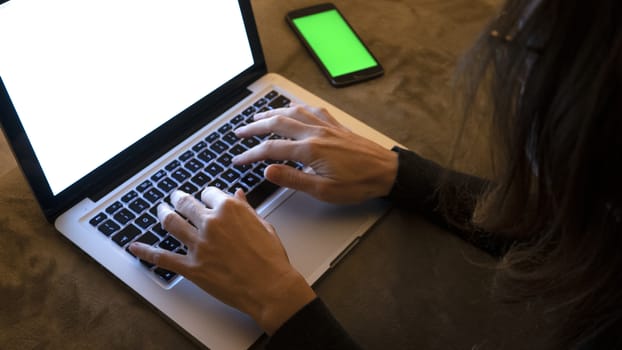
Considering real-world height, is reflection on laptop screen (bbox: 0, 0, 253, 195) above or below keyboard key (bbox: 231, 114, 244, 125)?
above

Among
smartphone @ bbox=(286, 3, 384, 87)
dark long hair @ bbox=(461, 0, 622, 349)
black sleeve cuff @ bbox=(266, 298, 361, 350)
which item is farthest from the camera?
smartphone @ bbox=(286, 3, 384, 87)

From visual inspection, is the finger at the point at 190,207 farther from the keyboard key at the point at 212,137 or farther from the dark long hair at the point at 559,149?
the dark long hair at the point at 559,149

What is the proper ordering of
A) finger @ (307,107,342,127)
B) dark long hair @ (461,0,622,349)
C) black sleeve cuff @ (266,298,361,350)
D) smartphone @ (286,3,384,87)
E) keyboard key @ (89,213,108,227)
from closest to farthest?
dark long hair @ (461,0,622,349), black sleeve cuff @ (266,298,361,350), keyboard key @ (89,213,108,227), finger @ (307,107,342,127), smartphone @ (286,3,384,87)

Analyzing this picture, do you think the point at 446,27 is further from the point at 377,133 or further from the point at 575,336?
the point at 575,336

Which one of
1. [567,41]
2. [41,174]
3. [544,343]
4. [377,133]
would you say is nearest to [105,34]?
[41,174]

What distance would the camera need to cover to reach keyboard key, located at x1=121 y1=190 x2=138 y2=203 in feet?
2.33

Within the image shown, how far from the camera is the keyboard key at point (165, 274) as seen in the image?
0.65 meters

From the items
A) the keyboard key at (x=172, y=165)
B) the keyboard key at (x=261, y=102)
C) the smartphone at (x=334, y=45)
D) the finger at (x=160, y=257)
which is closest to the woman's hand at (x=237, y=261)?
the finger at (x=160, y=257)

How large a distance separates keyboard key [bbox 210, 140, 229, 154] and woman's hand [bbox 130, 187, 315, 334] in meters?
0.13

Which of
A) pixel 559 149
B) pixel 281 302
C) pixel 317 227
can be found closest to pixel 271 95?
pixel 317 227

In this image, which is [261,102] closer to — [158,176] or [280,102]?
[280,102]

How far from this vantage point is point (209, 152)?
0.77 metres

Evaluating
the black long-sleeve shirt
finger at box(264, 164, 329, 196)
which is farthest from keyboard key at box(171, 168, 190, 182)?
the black long-sleeve shirt

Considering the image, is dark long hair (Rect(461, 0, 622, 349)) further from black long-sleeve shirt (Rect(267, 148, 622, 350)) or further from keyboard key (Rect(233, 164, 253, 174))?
keyboard key (Rect(233, 164, 253, 174))
